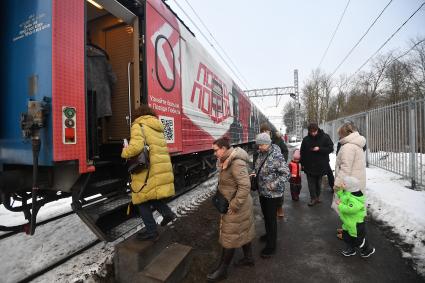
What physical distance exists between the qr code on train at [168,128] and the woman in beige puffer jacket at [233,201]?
1442mm

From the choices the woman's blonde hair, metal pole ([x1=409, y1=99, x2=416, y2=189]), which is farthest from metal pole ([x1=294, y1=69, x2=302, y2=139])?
the woman's blonde hair

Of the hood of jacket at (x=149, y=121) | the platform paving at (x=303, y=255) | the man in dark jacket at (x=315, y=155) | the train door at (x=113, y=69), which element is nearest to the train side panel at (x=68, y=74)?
the hood of jacket at (x=149, y=121)

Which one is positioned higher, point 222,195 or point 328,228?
point 222,195

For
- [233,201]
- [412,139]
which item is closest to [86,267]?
[233,201]

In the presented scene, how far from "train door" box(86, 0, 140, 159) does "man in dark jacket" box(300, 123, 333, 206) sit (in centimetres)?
344

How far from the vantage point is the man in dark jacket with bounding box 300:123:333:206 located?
5.57 m

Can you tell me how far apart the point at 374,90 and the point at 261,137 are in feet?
102

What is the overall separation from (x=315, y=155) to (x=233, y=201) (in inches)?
132

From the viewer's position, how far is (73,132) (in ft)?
8.95

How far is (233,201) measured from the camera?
9.25 feet

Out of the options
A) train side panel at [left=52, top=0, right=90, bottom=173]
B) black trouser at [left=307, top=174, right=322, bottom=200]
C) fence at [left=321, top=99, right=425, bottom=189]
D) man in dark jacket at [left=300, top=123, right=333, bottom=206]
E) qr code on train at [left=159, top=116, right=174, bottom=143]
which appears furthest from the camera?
fence at [left=321, top=99, right=425, bottom=189]

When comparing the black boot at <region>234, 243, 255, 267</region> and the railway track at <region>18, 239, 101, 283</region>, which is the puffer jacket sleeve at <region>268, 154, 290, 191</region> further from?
the railway track at <region>18, 239, 101, 283</region>

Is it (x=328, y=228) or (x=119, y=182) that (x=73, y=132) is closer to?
(x=119, y=182)

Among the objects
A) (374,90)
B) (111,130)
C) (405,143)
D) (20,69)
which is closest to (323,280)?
(111,130)
